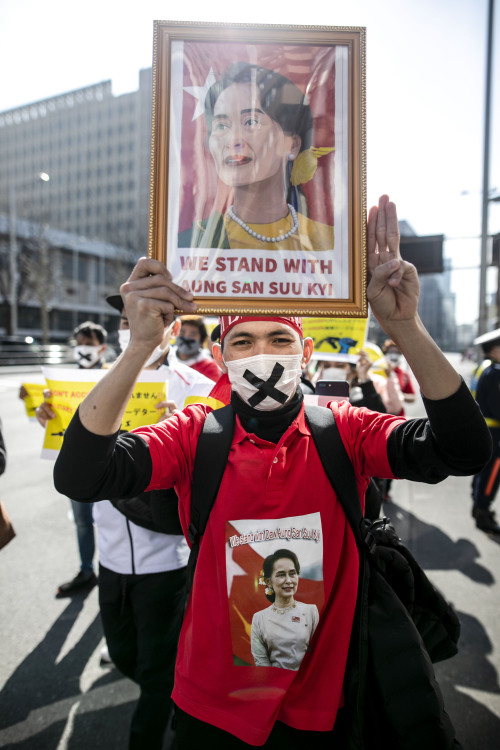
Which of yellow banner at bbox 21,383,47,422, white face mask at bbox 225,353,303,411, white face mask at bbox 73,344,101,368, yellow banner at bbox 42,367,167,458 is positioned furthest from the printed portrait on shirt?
white face mask at bbox 73,344,101,368

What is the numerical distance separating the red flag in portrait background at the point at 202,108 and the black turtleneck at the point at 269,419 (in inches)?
24.7

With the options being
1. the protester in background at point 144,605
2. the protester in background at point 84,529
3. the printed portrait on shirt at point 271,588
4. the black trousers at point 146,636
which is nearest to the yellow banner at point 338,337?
the protester in background at point 144,605

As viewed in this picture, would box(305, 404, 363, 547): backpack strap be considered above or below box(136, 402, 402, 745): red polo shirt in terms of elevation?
above

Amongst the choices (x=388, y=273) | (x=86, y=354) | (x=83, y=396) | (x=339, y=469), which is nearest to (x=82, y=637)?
(x=83, y=396)

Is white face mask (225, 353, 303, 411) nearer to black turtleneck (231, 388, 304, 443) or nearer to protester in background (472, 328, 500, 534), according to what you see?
black turtleneck (231, 388, 304, 443)

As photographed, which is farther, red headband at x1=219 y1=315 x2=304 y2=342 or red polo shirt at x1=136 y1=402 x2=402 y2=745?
red headband at x1=219 y1=315 x2=304 y2=342

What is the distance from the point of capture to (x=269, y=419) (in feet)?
5.30

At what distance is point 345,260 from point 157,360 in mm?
1556

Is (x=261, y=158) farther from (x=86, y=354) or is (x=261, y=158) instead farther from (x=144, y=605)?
(x=86, y=354)

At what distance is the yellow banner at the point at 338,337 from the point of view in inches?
149

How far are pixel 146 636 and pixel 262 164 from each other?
2.12 meters

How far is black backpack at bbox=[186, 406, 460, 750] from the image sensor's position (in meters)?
1.36

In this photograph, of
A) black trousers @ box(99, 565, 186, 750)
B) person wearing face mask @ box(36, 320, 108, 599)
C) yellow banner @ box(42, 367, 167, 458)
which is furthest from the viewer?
person wearing face mask @ box(36, 320, 108, 599)

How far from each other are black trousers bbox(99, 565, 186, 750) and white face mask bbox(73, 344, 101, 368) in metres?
2.16
